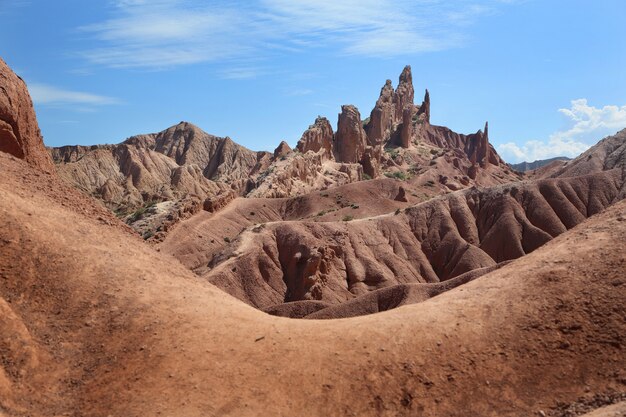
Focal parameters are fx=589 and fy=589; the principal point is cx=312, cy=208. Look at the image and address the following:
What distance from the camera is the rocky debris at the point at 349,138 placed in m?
118

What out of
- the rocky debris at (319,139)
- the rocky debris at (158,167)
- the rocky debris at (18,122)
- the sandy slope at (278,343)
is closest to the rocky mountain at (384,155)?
A: the rocky debris at (319,139)

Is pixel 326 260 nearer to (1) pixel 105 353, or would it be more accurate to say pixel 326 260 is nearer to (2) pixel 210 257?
(2) pixel 210 257

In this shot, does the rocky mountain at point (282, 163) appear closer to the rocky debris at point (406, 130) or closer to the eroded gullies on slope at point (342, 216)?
the rocky debris at point (406, 130)

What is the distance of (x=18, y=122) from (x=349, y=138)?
97955 mm

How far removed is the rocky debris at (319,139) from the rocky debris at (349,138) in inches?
87.7

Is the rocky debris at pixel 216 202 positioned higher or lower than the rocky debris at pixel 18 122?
lower

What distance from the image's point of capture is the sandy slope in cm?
1442

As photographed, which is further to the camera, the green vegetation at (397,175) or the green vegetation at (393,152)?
the green vegetation at (393,152)

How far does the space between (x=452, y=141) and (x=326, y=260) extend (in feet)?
455

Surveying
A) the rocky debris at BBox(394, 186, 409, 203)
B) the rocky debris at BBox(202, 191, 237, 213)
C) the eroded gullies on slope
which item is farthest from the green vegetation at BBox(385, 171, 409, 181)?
the rocky debris at BBox(202, 191, 237, 213)

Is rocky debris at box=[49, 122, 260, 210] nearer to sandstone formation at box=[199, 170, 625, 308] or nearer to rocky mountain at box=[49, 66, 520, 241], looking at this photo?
rocky mountain at box=[49, 66, 520, 241]

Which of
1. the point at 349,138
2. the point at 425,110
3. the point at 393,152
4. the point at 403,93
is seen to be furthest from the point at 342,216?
the point at 425,110

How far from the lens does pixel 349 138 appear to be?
386 ft

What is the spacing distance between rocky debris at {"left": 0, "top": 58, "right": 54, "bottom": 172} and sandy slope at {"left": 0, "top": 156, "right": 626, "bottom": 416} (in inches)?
139
